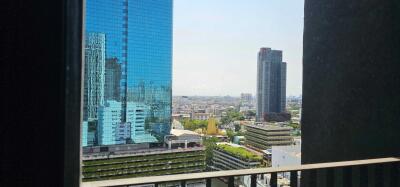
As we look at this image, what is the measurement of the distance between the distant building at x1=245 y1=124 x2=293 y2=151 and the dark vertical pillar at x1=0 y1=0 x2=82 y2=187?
315 cm

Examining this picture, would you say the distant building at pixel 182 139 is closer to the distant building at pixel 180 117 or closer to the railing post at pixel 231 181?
the distant building at pixel 180 117

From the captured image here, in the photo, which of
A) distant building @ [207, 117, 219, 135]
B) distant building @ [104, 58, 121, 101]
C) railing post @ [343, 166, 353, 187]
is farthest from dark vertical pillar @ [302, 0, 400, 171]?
distant building @ [104, 58, 121, 101]

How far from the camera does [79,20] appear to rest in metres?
1.20

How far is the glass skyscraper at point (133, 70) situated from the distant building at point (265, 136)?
1494 millimetres

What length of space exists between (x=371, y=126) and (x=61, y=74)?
6.48 feet

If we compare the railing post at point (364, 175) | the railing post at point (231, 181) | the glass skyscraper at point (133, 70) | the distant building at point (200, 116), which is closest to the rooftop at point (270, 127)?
the distant building at point (200, 116)

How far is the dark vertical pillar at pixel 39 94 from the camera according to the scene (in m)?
1.10

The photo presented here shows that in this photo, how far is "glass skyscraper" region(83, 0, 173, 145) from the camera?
197 inches

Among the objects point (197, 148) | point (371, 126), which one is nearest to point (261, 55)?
point (197, 148)

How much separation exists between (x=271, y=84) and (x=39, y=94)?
422 centimetres

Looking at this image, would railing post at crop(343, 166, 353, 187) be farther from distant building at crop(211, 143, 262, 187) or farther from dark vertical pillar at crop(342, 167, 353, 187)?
distant building at crop(211, 143, 262, 187)

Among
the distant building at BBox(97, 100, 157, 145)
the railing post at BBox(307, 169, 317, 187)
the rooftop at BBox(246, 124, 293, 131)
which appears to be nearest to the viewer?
the railing post at BBox(307, 169, 317, 187)

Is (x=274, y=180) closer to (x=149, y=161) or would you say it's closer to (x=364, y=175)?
(x=364, y=175)

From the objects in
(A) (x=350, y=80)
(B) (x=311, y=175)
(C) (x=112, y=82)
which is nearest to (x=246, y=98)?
(C) (x=112, y=82)
